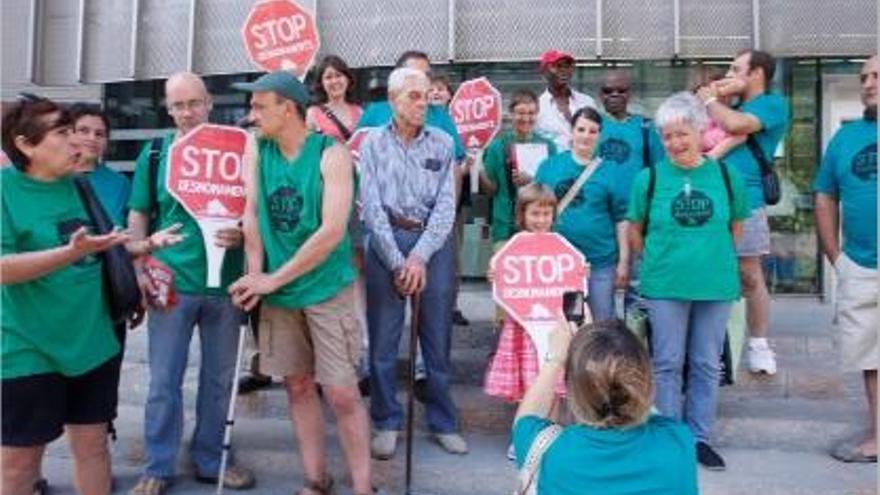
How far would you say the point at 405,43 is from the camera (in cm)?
879

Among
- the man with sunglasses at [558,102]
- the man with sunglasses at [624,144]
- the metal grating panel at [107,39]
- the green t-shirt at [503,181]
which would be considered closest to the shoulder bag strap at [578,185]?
the man with sunglasses at [624,144]

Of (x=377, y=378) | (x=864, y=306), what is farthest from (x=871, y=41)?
(x=377, y=378)

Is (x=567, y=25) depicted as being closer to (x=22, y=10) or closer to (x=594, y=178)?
(x=594, y=178)

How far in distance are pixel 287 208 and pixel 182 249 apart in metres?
0.73

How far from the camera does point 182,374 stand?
4871 mm

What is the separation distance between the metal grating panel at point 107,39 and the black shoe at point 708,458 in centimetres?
673

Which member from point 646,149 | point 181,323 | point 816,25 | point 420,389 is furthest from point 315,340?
point 816,25

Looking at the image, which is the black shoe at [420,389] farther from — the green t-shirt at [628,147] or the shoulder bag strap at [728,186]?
the shoulder bag strap at [728,186]

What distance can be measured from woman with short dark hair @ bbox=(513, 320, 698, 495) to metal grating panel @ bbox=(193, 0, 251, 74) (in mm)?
7049

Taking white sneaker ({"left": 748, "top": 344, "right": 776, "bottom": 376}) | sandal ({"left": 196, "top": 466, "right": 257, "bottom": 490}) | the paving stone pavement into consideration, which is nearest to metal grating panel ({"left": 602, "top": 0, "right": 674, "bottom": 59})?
the paving stone pavement

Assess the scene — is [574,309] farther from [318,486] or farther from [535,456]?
[318,486]

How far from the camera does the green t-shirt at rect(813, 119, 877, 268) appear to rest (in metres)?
4.85

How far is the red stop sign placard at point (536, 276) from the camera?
4.92 meters

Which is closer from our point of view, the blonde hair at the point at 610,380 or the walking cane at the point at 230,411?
the blonde hair at the point at 610,380
